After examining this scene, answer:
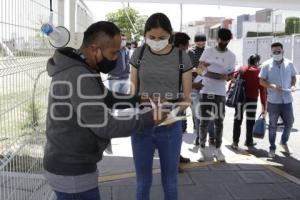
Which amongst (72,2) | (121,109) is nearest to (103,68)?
(121,109)

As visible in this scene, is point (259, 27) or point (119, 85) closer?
point (119, 85)

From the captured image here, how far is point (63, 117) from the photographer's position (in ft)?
7.54

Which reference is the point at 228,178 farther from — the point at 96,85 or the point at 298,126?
the point at 298,126

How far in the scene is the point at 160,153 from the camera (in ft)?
11.6

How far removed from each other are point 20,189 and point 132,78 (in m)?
1.29

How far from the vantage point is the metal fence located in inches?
108

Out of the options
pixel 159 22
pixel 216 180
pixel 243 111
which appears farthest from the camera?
pixel 243 111

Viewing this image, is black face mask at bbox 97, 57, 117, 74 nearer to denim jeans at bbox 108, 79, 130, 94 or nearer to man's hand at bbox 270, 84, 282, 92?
man's hand at bbox 270, 84, 282, 92

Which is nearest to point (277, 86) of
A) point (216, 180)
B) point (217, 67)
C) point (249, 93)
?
point (249, 93)

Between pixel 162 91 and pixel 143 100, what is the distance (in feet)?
1.35

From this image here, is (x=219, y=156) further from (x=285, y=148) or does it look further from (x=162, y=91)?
(x=162, y=91)

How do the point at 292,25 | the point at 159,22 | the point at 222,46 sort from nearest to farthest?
the point at 159,22, the point at 222,46, the point at 292,25

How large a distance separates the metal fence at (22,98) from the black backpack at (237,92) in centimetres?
345

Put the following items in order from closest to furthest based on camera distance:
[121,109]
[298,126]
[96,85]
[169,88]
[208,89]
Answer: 1. [96,85]
2. [121,109]
3. [169,88]
4. [208,89]
5. [298,126]
